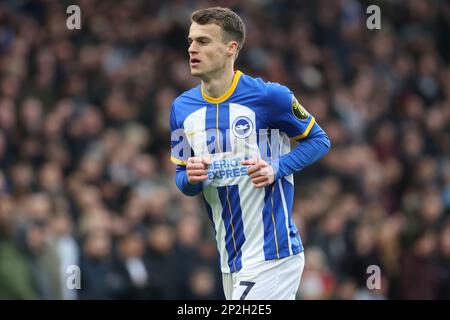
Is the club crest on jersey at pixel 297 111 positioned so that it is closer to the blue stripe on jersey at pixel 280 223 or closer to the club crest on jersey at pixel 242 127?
the club crest on jersey at pixel 242 127

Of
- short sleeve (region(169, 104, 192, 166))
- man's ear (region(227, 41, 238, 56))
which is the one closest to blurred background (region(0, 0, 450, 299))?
short sleeve (region(169, 104, 192, 166))

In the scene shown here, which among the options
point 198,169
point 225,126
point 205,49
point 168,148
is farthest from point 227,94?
point 168,148

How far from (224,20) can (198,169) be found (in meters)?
0.96

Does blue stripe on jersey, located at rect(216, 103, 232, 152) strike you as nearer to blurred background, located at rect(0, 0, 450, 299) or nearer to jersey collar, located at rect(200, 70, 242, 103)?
jersey collar, located at rect(200, 70, 242, 103)

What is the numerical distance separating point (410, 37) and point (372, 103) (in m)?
2.43

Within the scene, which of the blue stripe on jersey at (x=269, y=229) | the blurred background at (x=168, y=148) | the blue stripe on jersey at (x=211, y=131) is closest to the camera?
the blue stripe on jersey at (x=269, y=229)

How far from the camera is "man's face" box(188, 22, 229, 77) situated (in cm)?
618

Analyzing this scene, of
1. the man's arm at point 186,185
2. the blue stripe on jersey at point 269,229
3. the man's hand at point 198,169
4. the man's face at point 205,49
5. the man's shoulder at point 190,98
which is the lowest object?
the blue stripe on jersey at point 269,229

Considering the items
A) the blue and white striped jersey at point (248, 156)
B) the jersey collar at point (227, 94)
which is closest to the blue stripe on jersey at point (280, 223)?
the blue and white striped jersey at point (248, 156)

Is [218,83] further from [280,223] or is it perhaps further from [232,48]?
[280,223]

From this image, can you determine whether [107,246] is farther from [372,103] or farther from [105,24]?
[372,103]

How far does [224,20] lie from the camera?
6.24 metres

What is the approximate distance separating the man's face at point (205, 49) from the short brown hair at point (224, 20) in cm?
3

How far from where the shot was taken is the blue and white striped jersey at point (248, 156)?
6.18 meters
